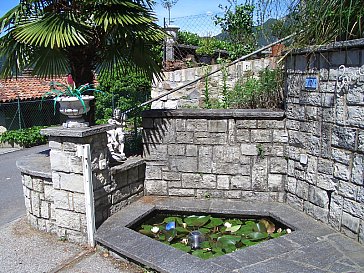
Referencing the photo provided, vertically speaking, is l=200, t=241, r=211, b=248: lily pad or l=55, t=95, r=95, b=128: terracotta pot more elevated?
l=55, t=95, r=95, b=128: terracotta pot

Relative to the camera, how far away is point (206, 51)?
926 cm

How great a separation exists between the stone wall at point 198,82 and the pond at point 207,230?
2.60 meters

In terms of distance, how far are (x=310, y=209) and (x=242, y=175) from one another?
3.11 feet

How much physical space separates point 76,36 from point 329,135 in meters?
2.96

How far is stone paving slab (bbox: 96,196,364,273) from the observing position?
3141 millimetres

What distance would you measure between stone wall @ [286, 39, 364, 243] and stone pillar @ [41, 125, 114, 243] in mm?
2263

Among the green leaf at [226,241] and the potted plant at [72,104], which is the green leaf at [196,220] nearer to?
the green leaf at [226,241]

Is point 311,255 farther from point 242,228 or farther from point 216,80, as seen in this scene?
point 216,80

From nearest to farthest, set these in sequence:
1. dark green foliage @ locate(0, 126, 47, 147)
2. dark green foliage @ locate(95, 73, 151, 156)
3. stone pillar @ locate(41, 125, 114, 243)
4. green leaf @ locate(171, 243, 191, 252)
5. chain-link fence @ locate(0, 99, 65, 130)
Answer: green leaf @ locate(171, 243, 191, 252) < stone pillar @ locate(41, 125, 114, 243) < dark green foliage @ locate(95, 73, 151, 156) < dark green foliage @ locate(0, 126, 47, 147) < chain-link fence @ locate(0, 99, 65, 130)

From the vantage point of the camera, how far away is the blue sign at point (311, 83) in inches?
156

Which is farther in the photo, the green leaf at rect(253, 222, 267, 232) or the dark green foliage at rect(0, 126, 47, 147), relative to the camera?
the dark green foliage at rect(0, 126, 47, 147)

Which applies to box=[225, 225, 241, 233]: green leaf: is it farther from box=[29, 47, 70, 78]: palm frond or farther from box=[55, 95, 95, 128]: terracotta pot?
box=[29, 47, 70, 78]: palm frond

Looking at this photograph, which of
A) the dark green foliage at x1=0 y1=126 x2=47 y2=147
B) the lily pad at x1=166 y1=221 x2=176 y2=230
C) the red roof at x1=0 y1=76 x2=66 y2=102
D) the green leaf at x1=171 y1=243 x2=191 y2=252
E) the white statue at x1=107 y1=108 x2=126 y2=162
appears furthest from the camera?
the red roof at x1=0 y1=76 x2=66 y2=102

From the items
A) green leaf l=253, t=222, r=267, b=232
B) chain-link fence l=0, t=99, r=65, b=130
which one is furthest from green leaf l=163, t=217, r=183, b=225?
chain-link fence l=0, t=99, r=65, b=130
